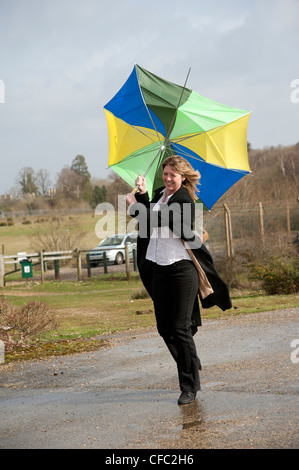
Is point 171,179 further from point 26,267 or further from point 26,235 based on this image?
point 26,235

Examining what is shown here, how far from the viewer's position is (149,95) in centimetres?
725

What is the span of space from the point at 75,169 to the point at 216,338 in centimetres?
11774

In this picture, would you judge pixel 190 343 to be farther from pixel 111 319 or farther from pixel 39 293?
pixel 39 293

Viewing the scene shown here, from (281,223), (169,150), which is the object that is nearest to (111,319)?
(169,150)

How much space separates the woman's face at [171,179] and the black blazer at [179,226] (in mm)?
44

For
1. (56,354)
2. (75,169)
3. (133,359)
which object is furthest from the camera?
(75,169)

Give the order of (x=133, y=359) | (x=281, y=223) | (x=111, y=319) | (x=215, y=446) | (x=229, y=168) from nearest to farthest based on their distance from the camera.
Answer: (x=215, y=446) → (x=229, y=168) → (x=133, y=359) → (x=111, y=319) → (x=281, y=223)

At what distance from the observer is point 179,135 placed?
23.1ft

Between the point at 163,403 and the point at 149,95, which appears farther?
the point at 149,95

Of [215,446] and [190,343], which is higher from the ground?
[190,343]

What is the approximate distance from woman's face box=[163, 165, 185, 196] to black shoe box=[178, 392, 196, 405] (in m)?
1.70

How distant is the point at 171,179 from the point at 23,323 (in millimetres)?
4494

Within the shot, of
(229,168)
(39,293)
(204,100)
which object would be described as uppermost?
(204,100)

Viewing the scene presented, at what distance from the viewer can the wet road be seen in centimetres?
438
